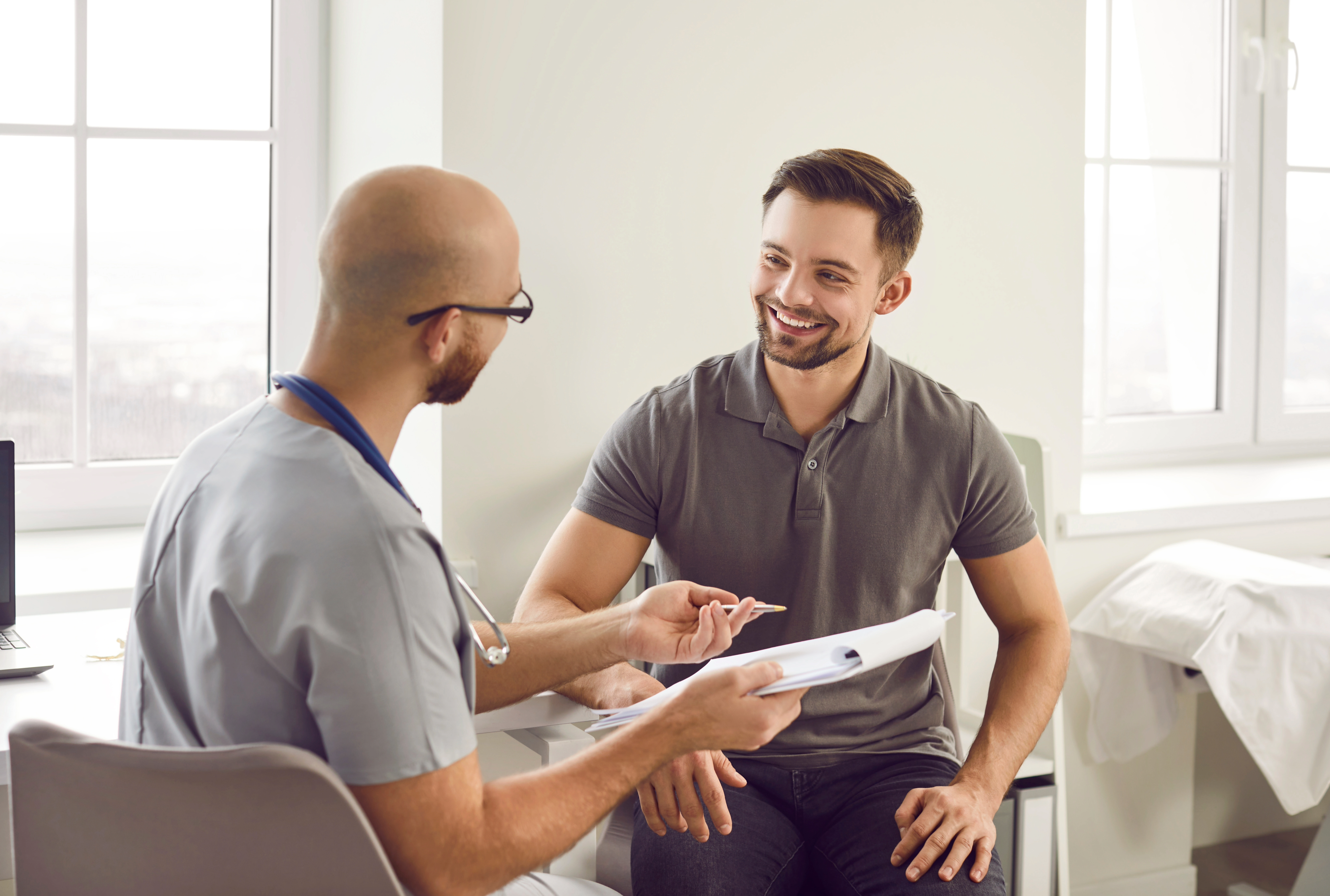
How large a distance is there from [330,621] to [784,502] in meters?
0.76

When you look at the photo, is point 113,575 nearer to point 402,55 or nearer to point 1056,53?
point 402,55

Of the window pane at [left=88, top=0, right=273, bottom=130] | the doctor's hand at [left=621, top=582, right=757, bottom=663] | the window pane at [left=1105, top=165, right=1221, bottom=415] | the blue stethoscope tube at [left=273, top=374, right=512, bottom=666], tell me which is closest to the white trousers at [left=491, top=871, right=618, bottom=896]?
the doctor's hand at [left=621, top=582, right=757, bottom=663]

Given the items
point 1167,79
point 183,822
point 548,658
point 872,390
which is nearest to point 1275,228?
point 1167,79

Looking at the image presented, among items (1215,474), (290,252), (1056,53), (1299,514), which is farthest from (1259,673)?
(290,252)

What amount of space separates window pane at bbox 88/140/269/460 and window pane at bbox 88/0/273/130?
0.05 meters

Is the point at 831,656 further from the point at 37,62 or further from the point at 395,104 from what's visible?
the point at 37,62

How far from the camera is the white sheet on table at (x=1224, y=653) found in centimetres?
197

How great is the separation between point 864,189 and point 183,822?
1.11 meters

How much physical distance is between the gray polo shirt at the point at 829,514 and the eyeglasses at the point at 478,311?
1.68 feet

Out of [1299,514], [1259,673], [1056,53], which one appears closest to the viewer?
[1259,673]

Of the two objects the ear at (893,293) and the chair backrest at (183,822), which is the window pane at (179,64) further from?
the chair backrest at (183,822)

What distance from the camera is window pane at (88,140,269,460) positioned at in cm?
206

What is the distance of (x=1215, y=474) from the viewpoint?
9.21 feet

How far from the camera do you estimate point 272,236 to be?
2.16 meters
